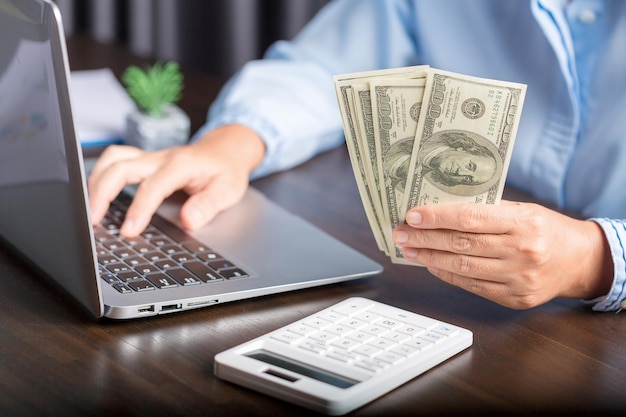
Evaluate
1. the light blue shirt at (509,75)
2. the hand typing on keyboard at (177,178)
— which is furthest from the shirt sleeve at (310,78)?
the hand typing on keyboard at (177,178)

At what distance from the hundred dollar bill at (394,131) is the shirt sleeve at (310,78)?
0.46 meters

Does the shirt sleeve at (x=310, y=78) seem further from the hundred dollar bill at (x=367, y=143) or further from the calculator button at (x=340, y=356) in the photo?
the calculator button at (x=340, y=356)

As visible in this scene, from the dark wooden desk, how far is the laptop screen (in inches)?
1.9

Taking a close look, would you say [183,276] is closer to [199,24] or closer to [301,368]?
[301,368]

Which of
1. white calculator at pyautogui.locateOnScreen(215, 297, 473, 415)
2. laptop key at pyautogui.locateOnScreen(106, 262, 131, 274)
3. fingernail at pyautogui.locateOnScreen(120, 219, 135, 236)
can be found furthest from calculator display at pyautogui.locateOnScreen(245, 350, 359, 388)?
fingernail at pyautogui.locateOnScreen(120, 219, 135, 236)

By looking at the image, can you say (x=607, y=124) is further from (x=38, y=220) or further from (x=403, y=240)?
(x=38, y=220)

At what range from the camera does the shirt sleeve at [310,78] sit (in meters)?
1.50

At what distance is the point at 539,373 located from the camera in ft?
2.88

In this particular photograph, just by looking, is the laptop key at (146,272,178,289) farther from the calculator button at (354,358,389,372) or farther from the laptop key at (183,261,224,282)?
the calculator button at (354,358,389,372)

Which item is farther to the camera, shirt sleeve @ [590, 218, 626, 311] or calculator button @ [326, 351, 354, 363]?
shirt sleeve @ [590, 218, 626, 311]

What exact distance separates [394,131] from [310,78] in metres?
0.72

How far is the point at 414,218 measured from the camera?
0.96 metres

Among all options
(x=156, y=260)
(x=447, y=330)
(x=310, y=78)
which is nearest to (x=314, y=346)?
(x=447, y=330)

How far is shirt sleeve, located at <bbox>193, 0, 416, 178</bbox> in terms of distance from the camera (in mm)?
1496
